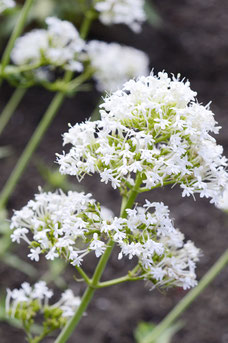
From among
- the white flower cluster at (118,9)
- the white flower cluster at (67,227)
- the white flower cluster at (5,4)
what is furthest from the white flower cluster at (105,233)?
the white flower cluster at (118,9)

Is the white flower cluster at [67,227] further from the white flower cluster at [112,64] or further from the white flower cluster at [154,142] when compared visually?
the white flower cluster at [112,64]

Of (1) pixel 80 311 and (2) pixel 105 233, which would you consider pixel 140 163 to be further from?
(1) pixel 80 311

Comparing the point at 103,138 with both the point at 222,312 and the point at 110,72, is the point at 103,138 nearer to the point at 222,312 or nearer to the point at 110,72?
the point at 110,72

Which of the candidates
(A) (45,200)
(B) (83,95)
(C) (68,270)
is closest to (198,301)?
(C) (68,270)

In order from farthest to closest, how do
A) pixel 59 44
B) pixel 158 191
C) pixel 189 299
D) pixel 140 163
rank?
pixel 158 191 < pixel 59 44 < pixel 189 299 < pixel 140 163

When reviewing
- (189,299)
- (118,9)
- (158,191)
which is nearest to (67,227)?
(189,299)

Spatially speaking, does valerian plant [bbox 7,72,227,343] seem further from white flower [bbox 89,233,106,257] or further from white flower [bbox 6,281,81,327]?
white flower [bbox 6,281,81,327]
